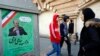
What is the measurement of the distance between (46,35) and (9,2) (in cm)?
1631

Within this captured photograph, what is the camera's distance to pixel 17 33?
10.4 ft

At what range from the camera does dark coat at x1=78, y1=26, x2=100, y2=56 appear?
336 centimetres

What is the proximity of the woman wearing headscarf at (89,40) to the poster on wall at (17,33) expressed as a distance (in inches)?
30.5

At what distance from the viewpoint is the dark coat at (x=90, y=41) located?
3.36 m

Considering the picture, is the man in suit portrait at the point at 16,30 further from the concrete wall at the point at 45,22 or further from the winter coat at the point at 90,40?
the concrete wall at the point at 45,22

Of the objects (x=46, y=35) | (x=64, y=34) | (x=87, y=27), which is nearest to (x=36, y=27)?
(x=87, y=27)

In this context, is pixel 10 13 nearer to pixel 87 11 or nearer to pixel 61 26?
pixel 87 11

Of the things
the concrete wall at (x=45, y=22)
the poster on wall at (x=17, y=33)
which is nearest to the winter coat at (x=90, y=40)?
the poster on wall at (x=17, y=33)

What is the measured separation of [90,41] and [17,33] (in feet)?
3.48

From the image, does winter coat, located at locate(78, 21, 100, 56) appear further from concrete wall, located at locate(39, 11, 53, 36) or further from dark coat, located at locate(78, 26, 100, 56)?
concrete wall, located at locate(39, 11, 53, 36)

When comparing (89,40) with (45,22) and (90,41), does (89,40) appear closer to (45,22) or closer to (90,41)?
(90,41)

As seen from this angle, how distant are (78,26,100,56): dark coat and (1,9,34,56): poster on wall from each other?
779mm

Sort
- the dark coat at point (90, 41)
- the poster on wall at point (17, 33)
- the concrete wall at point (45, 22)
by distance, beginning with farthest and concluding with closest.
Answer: the concrete wall at point (45, 22) → the dark coat at point (90, 41) → the poster on wall at point (17, 33)

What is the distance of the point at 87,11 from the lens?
3.58 meters
